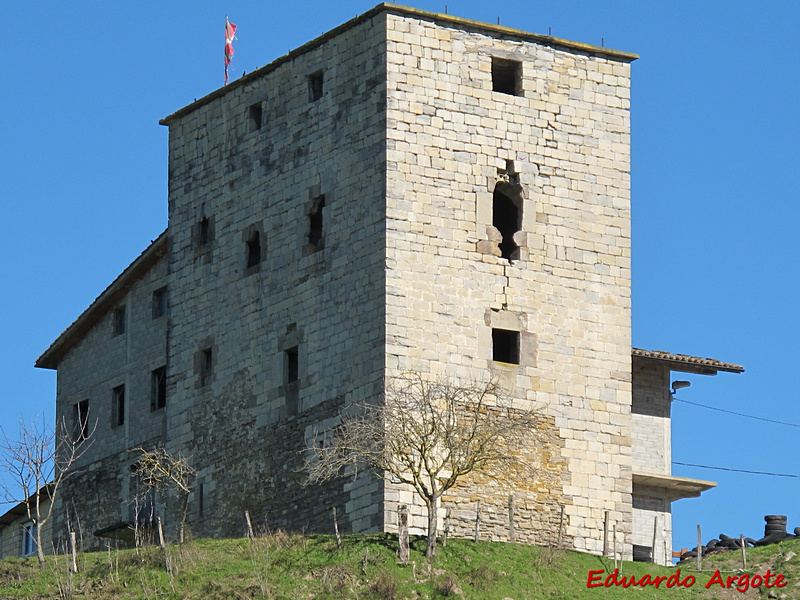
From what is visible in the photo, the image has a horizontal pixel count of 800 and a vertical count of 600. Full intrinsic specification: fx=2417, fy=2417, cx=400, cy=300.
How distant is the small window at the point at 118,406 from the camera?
5631 centimetres

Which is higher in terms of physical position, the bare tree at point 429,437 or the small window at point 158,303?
the small window at point 158,303

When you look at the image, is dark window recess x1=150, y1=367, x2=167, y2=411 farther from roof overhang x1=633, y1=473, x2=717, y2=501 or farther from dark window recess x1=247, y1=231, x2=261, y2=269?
roof overhang x1=633, y1=473, x2=717, y2=501

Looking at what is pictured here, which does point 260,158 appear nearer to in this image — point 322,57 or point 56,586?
point 322,57

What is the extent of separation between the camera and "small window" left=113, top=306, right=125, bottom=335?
57.0 metres

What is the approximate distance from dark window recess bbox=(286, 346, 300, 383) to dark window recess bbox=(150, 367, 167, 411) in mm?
4932

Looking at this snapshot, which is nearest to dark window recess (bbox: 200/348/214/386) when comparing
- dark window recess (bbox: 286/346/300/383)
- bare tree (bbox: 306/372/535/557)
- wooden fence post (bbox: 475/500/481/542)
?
dark window recess (bbox: 286/346/300/383)

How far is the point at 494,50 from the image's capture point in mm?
50656

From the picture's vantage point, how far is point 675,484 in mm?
52438

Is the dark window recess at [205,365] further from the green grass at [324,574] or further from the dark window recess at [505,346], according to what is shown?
the dark window recess at [505,346]

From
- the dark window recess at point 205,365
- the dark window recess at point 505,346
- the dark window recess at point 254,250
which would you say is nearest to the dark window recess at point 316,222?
the dark window recess at point 254,250

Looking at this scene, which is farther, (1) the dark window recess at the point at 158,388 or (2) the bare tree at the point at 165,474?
(1) the dark window recess at the point at 158,388

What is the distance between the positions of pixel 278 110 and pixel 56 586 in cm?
1246

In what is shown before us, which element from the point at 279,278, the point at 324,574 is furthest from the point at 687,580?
the point at 279,278

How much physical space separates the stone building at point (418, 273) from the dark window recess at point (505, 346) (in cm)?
5
